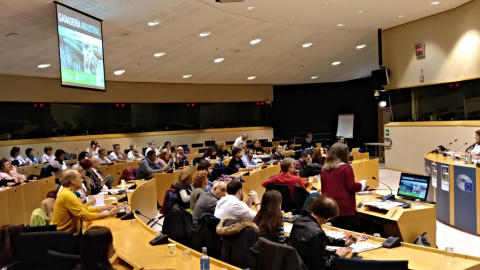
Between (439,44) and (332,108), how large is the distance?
9.55 meters

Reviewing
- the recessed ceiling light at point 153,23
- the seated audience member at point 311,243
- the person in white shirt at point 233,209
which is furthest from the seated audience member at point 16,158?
the seated audience member at point 311,243

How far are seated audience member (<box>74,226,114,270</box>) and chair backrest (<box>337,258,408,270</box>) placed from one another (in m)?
1.48

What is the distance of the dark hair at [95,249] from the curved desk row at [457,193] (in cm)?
579

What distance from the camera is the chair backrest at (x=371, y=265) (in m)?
2.82

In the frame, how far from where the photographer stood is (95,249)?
8.75ft

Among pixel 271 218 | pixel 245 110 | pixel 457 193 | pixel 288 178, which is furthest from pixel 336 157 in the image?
pixel 245 110

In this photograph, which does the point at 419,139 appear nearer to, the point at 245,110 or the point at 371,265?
the point at 245,110

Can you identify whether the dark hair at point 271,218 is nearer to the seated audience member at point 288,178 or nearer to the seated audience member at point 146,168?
the seated audience member at point 288,178

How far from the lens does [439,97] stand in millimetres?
12797

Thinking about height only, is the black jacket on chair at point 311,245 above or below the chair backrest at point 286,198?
above

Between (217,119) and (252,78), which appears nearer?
(252,78)

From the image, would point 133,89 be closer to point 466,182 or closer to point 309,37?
point 309,37

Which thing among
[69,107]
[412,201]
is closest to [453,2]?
[412,201]

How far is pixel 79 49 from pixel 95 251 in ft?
21.1
